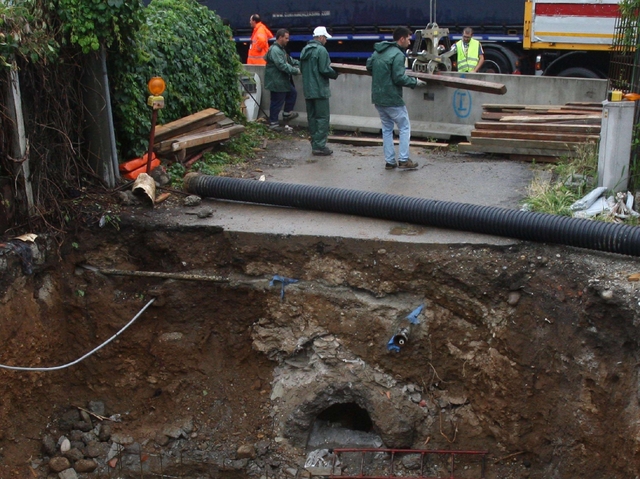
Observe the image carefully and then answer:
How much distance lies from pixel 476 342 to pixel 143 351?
3487 millimetres

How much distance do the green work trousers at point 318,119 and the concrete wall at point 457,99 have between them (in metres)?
1.79

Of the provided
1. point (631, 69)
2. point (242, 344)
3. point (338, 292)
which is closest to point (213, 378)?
point (242, 344)

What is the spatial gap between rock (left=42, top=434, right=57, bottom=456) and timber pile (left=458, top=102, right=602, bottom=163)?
653 centimetres

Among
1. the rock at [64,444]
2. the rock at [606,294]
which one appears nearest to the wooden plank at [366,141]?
the rock at [606,294]

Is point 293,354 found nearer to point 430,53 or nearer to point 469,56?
point 430,53

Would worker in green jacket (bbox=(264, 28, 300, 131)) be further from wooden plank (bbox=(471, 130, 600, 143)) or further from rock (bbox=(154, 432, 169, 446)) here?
rock (bbox=(154, 432, 169, 446))

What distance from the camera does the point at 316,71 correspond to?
998cm

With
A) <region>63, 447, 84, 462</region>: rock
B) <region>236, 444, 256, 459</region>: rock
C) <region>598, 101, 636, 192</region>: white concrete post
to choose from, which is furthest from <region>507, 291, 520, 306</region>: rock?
<region>63, 447, 84, 462</region>: rock

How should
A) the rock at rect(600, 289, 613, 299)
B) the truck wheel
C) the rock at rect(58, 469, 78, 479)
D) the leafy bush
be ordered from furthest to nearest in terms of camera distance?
the truck wheel < the leafy bush < the rock at rect(58, 469, 78, 479) < the rock at rect(600, 289, 613, 299)

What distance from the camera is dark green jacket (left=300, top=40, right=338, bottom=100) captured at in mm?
9953

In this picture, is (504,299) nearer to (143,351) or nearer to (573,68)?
(143,351)

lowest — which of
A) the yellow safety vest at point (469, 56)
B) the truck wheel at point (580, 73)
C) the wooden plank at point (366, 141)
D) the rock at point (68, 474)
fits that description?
the rock at point (68, 474)

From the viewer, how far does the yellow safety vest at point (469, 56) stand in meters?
13.4

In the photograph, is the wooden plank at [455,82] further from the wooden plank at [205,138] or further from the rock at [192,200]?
the rock at [192,200]
